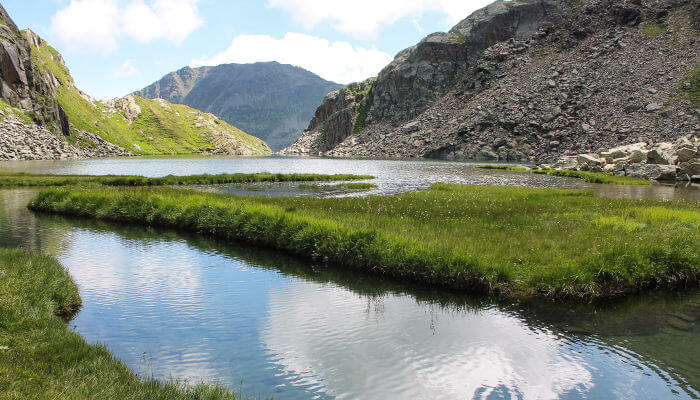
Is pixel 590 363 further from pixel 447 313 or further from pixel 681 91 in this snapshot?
pixel 681 91

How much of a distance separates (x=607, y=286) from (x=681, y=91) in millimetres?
134600

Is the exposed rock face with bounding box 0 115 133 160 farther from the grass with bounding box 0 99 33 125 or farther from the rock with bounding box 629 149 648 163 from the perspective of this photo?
the rock with bounding box 629 149 648 163

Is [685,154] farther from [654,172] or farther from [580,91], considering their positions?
[580,91]

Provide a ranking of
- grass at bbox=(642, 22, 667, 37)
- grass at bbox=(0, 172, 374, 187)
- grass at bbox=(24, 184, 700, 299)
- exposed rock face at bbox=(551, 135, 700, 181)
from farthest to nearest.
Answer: grass at bbox=(642, 22, 667, 37) → exposed rock face at bbox=(551, 135, 700, 181) → grass at bbox=(0, 172, 374, 187) → grass at bbox=(24, 184, 700, 299)

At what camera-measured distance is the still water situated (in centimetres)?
868

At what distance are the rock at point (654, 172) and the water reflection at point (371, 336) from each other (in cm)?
6146

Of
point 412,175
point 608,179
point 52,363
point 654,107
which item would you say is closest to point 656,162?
point 608,179

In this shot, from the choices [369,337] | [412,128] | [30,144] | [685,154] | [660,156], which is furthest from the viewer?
[412,128]

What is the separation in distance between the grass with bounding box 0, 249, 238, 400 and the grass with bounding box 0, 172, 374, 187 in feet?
129

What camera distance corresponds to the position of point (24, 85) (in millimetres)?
163000

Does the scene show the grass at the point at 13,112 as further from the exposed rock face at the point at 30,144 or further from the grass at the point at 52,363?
the grass at the point at 52,363

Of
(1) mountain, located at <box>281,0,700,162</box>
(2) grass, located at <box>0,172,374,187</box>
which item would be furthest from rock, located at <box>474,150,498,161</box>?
(2) grass, located at <box>0,172,374,187</box>

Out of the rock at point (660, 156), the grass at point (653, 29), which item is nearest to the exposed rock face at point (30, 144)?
the rock at point (660, 156)

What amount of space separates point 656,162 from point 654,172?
7.70 metres
